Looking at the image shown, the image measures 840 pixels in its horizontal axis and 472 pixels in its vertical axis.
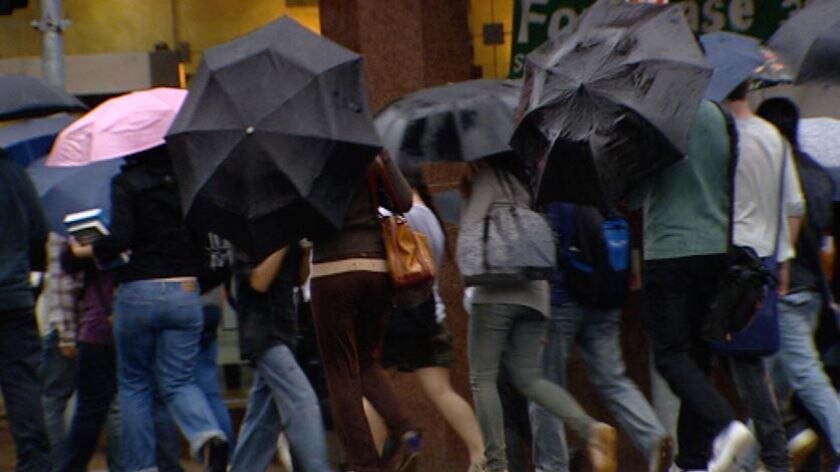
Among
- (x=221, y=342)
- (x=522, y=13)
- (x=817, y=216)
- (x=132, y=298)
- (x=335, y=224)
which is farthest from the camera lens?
(x=221, y=342)

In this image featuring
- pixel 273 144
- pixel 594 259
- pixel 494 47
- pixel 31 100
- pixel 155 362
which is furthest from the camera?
pixel 494 47

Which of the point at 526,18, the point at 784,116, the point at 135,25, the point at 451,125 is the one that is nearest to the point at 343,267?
the point at 451,125

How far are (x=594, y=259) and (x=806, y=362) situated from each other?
1.18m

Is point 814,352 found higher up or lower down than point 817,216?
lower down

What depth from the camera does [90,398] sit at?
33.1ft

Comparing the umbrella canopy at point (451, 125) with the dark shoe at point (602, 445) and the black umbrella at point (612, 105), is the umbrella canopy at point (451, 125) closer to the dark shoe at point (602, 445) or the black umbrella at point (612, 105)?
the black umbrella at point (612, 105)

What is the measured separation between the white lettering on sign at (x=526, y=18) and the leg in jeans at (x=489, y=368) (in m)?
2.87

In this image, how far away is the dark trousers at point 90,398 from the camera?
33.0 ft

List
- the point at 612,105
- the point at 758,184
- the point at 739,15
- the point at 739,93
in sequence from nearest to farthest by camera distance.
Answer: the point at 612,105 < the point at 758,184 < the point at 739,93 < the point at 739,15

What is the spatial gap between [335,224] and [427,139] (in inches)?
49.1

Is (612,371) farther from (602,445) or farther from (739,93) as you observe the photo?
(739,93)

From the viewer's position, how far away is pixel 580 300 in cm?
978

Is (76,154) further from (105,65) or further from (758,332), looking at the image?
(105,65)

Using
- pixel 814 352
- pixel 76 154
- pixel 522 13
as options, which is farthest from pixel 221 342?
pixel 814 352
